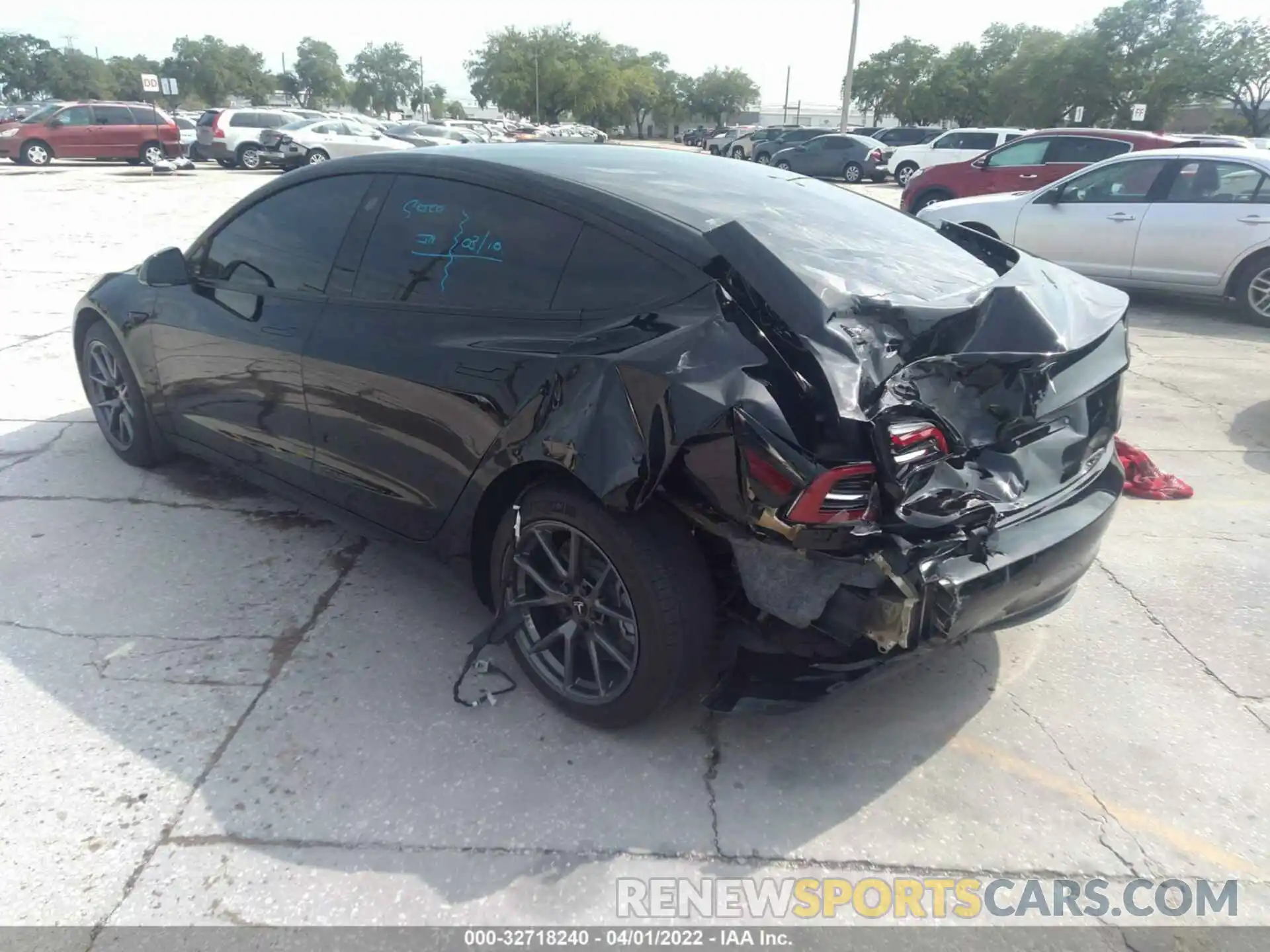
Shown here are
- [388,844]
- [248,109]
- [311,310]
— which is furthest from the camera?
[248,109]

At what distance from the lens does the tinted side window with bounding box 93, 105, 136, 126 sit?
26.6m

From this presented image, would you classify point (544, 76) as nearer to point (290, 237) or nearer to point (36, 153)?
point (36, 153)

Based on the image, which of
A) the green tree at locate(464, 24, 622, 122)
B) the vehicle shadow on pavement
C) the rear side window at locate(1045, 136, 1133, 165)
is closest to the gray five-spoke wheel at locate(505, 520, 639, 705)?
the vehicle shadow on pavement

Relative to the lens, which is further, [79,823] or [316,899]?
[79,823]

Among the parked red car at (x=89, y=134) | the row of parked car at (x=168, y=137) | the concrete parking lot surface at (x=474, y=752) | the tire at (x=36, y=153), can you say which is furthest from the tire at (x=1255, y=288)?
the tire at (x=36, y=153)

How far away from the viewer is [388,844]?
A: 2.47 metres

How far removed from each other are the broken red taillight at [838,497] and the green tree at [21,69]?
98586mm

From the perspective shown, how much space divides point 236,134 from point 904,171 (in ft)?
66.4

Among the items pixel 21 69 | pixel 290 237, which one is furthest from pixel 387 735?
pixel 21 69

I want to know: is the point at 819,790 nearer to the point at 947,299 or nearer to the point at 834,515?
the point at 834,515

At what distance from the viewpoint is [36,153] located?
26500 millimetres

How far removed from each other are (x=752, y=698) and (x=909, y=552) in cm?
63

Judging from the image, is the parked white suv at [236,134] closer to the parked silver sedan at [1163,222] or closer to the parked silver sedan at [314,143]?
the parked silver sedan at [314,143]

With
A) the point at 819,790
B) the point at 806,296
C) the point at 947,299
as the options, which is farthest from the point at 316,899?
the point at 947,299
